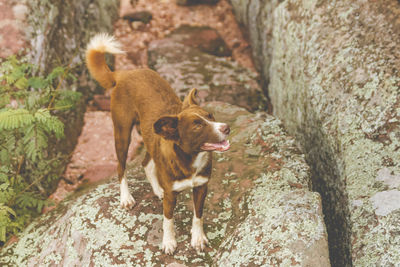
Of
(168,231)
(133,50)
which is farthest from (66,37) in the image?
(168,231)

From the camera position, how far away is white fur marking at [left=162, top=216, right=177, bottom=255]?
3686 mm

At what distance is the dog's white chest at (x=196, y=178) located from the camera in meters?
3.31

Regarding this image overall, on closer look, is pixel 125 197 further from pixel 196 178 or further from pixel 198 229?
pixel 196 178

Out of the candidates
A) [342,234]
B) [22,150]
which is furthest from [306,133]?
[22,150]

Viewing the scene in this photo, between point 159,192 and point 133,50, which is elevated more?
point 133,50

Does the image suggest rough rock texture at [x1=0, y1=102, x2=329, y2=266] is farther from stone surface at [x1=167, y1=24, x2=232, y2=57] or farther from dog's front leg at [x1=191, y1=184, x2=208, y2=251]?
stone surface at [x1=167, y1=24, x2=232, y2=57]

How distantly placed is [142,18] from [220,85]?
3.63 m

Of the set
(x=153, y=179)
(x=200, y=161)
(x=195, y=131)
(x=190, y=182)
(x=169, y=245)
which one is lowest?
(x=169, y=245)

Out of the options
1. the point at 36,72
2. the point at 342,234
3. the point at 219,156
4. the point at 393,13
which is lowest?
the point at 342,234

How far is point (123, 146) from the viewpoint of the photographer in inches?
168

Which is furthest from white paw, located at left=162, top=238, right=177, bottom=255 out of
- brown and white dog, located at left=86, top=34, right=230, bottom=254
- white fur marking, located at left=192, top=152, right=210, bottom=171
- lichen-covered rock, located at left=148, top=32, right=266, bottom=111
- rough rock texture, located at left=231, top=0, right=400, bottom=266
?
lichen-covered rock, located at left=148, top=32, right=266, bottom=111

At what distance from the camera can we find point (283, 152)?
14.5ft

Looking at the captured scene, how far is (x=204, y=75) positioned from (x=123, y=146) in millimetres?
3655

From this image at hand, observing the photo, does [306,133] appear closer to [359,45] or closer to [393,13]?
[359,45]
